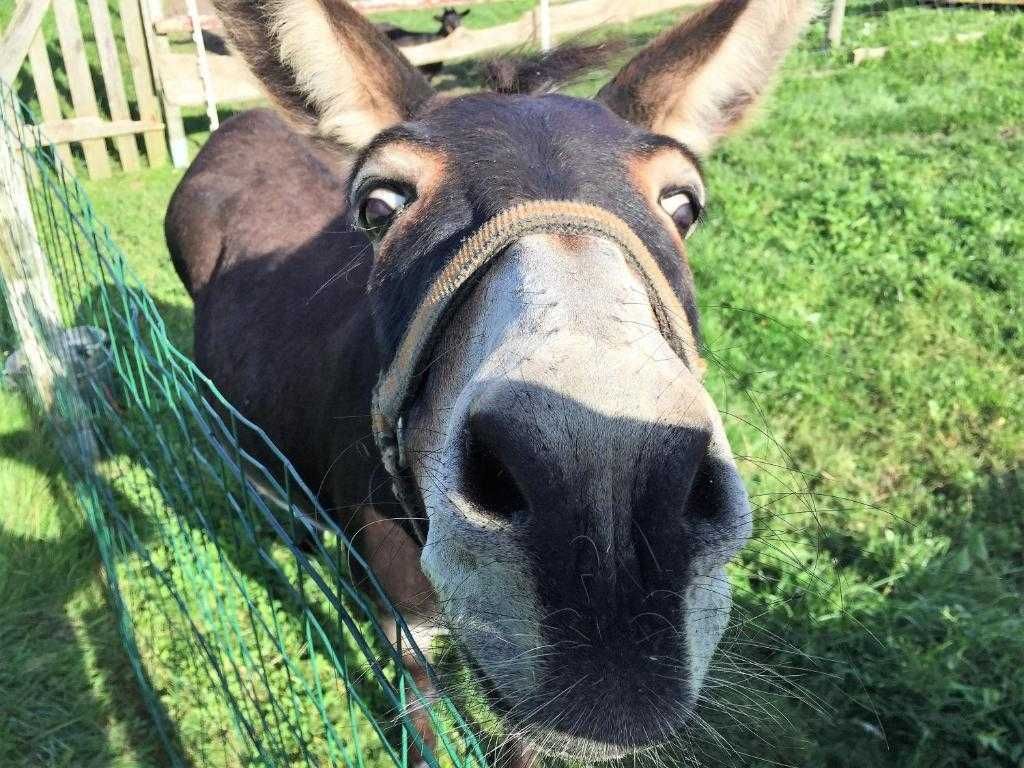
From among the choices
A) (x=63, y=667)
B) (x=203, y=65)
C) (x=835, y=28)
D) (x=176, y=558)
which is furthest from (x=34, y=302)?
(x=835, y=28)

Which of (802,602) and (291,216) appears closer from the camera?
(802,602)

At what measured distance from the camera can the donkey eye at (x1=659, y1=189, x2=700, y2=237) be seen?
77.5 inches

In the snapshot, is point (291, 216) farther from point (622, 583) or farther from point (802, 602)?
point (622, 583)

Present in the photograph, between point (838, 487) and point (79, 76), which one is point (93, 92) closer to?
point (79, 76)

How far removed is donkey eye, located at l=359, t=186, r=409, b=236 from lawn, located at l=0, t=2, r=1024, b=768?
91cm

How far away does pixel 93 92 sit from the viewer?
26.3 feet

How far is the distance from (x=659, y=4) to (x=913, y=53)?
384 cm

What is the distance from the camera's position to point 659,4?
756cm

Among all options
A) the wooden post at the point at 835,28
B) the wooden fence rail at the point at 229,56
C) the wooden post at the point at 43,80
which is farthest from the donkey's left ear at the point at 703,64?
the wooden post at the point at 835,28

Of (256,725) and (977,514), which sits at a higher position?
(977,514)

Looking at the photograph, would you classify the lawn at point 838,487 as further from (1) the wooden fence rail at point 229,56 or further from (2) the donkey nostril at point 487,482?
(1) the wooden fence rail at point 229,56

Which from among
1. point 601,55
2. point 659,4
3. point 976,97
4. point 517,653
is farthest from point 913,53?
point 517,653

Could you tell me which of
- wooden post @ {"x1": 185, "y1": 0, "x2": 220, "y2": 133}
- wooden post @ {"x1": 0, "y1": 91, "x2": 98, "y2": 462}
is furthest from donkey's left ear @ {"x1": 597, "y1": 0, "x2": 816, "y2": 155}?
wooden post @ {"x1": 185, "y1": 0, "x2": 220, "y2": 133}

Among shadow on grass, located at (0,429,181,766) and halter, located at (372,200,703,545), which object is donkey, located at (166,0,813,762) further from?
shadow on grass, located at (0,429,181,766)
